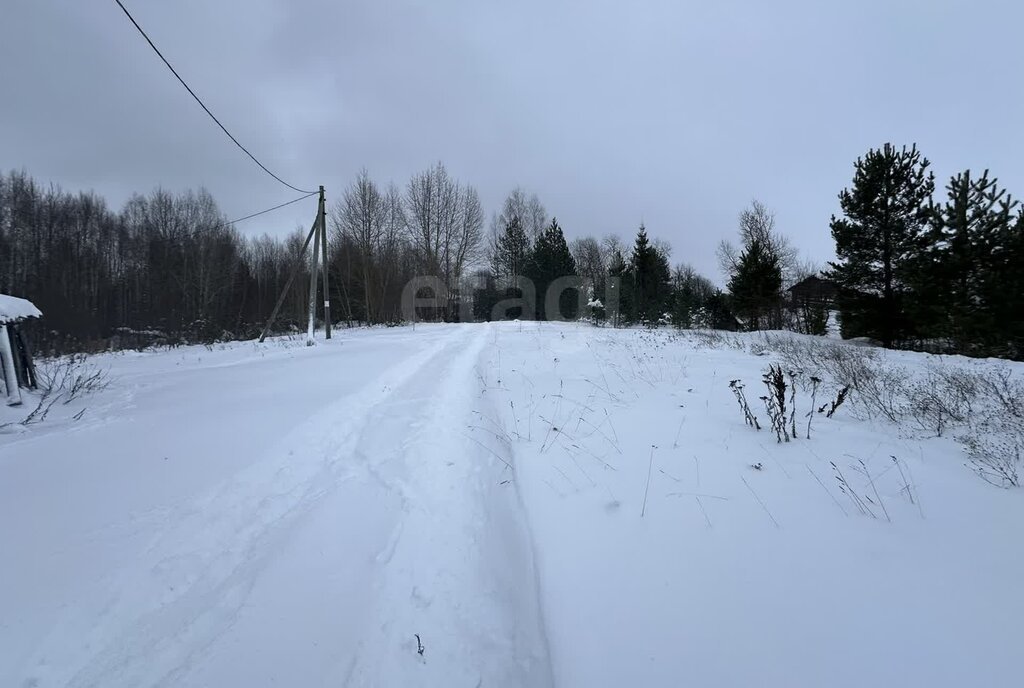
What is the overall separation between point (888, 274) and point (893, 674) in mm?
21545

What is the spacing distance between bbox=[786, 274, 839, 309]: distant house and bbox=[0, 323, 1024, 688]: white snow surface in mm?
24034

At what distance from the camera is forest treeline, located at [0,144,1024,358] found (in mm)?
13828

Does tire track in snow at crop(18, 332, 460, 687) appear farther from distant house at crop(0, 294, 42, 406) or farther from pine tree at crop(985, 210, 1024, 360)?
pine tree at crop(985, 210, 1024, 360)

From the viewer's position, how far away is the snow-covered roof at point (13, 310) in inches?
179

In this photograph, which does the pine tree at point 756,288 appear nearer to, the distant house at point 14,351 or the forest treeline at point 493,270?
the forest treeline at point 493,270

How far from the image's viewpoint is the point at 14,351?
514 centimetres

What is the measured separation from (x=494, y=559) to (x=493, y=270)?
4141 centimetres

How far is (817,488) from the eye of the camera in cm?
266

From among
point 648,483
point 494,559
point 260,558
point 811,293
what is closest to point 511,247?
point 811,293

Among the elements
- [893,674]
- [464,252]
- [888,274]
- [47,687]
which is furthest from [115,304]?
[888,274]

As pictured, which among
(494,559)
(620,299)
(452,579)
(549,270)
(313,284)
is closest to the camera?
(452,579)

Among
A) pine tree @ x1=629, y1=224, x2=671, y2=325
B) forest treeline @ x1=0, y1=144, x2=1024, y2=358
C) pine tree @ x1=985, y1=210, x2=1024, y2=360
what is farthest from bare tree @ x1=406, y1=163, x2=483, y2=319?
pine tree @ x1=985, y1=210, x2=1024, y2=360

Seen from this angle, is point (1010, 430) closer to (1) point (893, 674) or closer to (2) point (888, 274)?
(1) point (893, 674)

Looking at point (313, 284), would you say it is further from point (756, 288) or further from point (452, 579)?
point (756, 288)
